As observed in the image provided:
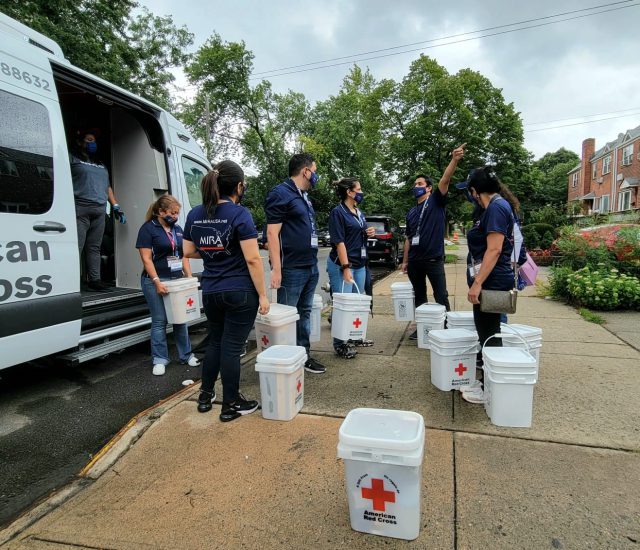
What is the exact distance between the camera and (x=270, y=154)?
3138 cm

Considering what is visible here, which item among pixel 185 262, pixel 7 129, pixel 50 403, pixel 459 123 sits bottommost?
pixel 50 403

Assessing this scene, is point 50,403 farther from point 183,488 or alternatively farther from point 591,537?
point 591,537

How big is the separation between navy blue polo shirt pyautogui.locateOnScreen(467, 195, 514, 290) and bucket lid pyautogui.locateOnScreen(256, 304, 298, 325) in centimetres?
156

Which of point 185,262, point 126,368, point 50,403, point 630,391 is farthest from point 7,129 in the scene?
point 630,391

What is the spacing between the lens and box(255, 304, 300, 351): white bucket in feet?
11.5

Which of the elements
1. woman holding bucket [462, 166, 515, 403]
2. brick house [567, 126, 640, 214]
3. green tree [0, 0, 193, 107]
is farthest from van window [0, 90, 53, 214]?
brick house [567, 126, 640, 214]

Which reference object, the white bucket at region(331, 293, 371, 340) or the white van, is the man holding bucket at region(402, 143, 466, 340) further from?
the white van

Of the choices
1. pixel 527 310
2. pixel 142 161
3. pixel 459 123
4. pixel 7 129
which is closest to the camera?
pixel 7 129

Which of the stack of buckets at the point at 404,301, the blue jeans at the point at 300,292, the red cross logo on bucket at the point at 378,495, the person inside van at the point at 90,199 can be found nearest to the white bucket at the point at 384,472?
the red cross logo on bucket at the point at 378,495

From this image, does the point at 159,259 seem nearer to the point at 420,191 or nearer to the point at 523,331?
the point at 420,191

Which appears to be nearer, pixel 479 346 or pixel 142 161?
pixel 479 346

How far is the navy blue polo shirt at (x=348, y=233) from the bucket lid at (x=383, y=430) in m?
2.62

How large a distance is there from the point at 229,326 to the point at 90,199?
2.98 metres

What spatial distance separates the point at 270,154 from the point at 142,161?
26887 mm
